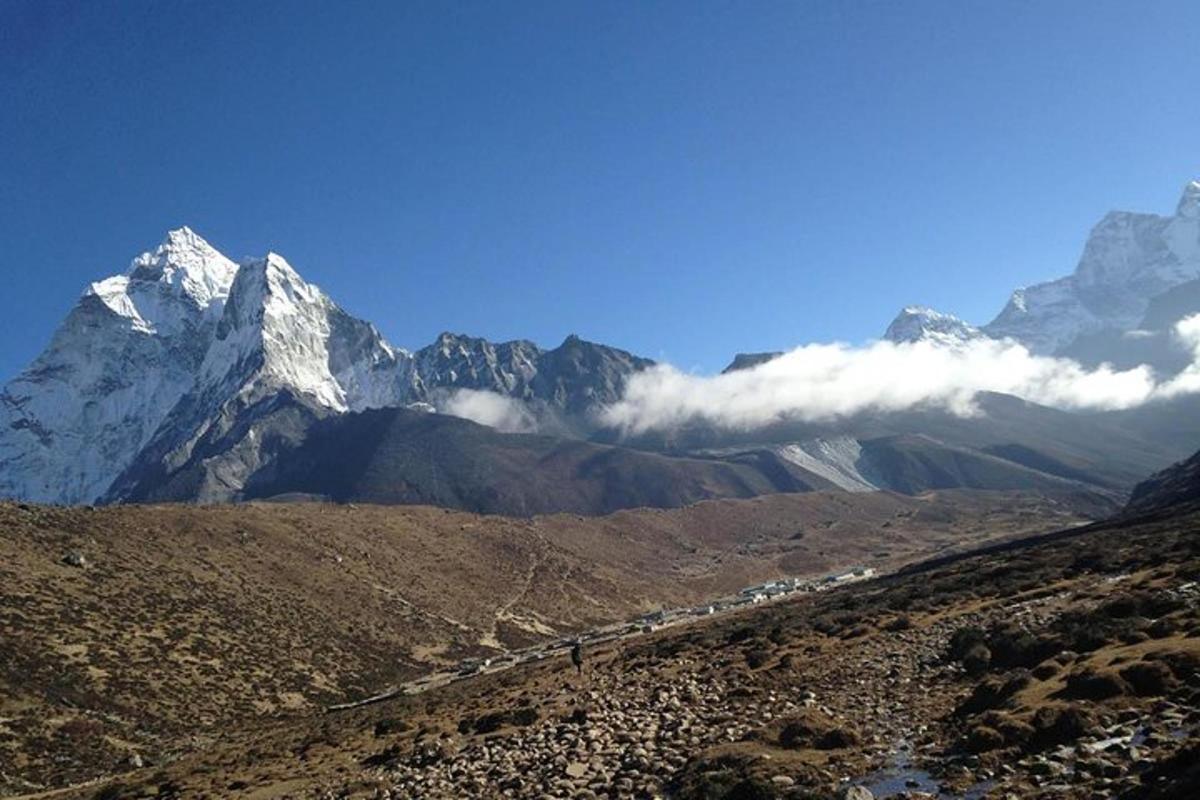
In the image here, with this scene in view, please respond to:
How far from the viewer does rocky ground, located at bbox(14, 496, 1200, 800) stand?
19531 mm

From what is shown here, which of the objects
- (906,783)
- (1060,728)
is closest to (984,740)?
(1060,728)

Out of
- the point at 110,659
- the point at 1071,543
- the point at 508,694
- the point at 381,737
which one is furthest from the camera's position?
the point at 1071,543

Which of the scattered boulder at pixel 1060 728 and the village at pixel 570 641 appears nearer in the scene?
the scattered boulder at pixel 1060 728

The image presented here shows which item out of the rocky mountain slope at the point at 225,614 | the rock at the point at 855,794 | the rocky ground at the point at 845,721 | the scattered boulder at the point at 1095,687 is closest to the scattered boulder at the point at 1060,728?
the rocky ground at the point at 845,721

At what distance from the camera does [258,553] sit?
110m

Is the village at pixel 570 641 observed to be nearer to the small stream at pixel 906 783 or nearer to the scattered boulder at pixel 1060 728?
the small stream at pixel 906 783

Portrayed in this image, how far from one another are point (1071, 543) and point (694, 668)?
2222 inches

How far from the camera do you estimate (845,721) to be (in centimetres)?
2642

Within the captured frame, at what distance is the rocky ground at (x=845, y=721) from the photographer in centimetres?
1953

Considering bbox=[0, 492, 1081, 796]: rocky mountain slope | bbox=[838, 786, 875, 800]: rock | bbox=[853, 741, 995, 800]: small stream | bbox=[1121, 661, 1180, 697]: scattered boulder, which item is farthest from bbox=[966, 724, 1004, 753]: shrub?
bbox=[0, 492, 1081, 796]: rocky mountain slope

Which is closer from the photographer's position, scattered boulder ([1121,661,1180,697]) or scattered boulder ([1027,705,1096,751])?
scattered boulder ([1027,705,1096,751])

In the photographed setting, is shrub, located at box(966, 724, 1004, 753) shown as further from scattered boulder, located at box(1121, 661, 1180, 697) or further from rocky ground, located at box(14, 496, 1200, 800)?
scattered boulder, located at box(1121, 661, 1180, 697)

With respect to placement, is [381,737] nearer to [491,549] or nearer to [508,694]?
[508,694]

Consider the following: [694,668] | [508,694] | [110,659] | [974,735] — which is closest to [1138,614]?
[974,735]
